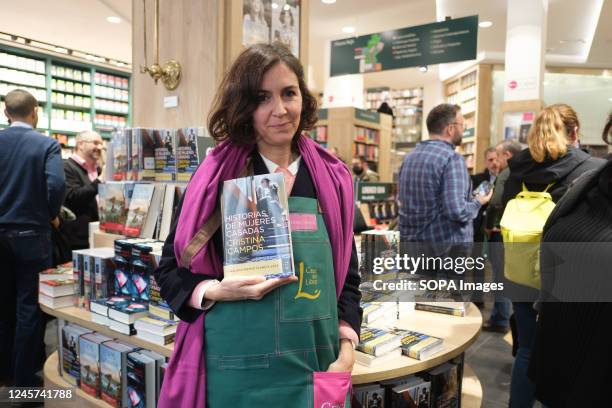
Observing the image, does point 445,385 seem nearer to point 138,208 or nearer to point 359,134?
point 138,208

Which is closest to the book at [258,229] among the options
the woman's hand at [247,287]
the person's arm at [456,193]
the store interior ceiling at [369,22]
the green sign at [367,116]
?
the woman's hand at [247,287]

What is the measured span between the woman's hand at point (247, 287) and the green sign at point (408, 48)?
6079 mm

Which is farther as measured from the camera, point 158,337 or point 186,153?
point 186,153

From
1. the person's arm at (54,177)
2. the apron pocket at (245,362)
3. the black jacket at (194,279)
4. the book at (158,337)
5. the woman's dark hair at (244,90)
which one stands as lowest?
the book at (158,337)

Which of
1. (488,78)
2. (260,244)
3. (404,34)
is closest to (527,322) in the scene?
(260,244)

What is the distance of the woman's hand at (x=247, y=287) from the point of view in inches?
38.7

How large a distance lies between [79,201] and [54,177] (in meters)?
0.77

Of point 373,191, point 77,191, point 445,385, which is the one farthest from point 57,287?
point 373,191

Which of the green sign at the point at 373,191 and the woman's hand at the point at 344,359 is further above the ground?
the green sign at the point at 373,191

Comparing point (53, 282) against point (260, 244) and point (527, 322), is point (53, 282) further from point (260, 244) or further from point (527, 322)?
point (527, 322)

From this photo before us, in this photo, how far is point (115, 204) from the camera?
2404 millimetres

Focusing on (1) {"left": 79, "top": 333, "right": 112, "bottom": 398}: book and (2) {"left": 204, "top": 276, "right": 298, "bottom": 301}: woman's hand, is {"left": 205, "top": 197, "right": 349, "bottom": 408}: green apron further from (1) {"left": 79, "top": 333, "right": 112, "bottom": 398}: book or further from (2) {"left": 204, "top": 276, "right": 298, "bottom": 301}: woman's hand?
(1) {"left": 79, "top": 333, "right": 112, "bottom": 398}: book

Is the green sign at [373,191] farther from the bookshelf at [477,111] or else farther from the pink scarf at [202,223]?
the bookshelf at [477,111]

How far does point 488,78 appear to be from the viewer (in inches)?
382
